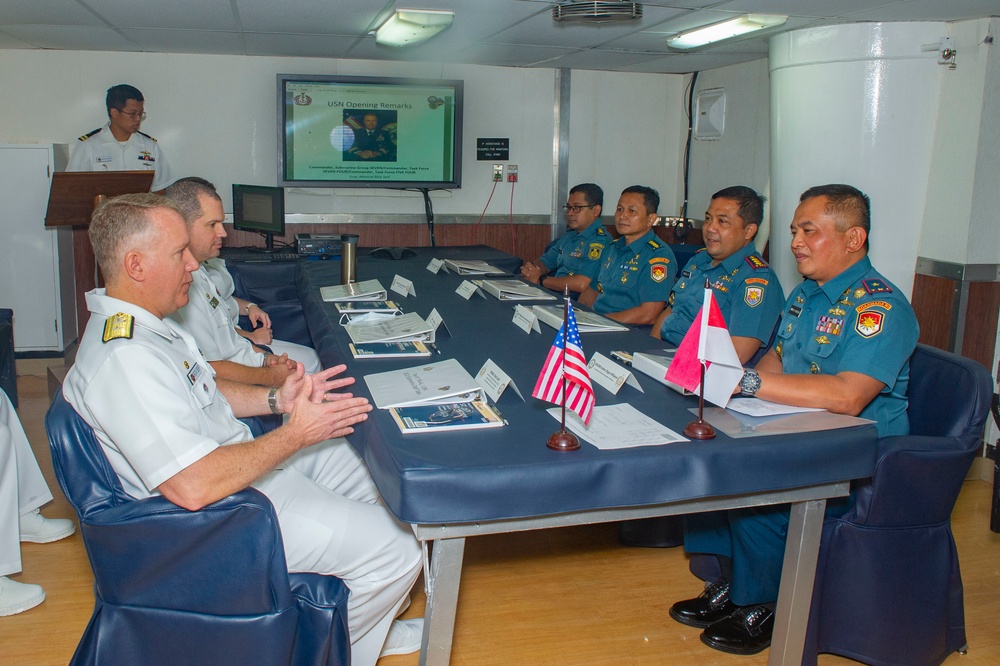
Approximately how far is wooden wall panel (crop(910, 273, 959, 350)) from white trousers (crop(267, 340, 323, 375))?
2.78 metres

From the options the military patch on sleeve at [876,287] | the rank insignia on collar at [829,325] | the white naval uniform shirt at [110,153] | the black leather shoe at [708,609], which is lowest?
the black leather shoe at [708,609]

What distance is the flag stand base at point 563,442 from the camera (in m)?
1.61

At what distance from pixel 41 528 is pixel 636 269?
8.81ft

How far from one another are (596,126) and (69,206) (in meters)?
3.86

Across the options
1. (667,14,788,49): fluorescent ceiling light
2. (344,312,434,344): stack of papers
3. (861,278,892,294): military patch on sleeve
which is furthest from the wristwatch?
(667,14,788,49): fluorescent ceiling light

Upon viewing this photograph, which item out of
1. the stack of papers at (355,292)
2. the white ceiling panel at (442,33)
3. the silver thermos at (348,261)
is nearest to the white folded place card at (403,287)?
the stack of papers at (355,292)

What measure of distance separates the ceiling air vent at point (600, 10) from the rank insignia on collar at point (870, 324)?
2.08m

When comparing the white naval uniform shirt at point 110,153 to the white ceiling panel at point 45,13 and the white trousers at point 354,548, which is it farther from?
the white trousers at point 354,548

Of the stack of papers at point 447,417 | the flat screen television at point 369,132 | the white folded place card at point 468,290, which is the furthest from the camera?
the flat screen television at point 369,132

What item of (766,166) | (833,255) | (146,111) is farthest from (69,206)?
(766,166)

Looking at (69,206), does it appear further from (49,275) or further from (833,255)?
(833,255)

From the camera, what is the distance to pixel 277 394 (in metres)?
2.24

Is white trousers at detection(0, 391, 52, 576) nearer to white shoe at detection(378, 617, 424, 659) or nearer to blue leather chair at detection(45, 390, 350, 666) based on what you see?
blue leather chair at detection(45, 390, 350, 666)

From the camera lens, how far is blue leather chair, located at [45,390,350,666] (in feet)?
5.41
